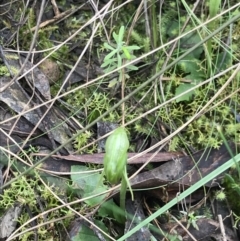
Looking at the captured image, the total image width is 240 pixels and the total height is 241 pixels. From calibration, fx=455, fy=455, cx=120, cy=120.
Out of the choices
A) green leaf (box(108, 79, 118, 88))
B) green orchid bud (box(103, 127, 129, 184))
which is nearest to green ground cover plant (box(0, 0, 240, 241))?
green leaf (box(108, 79, 118, 88))

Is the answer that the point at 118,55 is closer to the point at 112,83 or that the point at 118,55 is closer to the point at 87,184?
the point at 112,83

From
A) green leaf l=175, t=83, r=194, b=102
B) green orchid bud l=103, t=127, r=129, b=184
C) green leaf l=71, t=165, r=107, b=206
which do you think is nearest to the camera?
green orchid bud l=103, t=127, r=129, b=184

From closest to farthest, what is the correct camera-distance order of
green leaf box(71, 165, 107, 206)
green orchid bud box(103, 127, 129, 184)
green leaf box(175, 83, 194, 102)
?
green orchid bud box(103, 127, 129, 184)
green leaf box(71, 165, 107, 206)
green leaf box(175, 83, 194, 102)

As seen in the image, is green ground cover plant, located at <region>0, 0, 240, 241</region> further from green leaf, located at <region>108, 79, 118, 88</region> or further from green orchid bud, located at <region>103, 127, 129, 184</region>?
green orchid bud, located at <region>103, 127, 129, 184</region>

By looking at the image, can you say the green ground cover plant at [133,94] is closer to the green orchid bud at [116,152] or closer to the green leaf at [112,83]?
the green leaf at [112,83]

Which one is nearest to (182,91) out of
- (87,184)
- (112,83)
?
(112,83)

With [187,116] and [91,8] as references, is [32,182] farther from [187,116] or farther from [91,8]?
[91,8]

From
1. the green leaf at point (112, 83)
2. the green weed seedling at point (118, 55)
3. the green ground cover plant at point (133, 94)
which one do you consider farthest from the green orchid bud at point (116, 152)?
the green leaf at point (112, 83)

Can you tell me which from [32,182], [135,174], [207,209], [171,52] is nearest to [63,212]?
[32,182]
